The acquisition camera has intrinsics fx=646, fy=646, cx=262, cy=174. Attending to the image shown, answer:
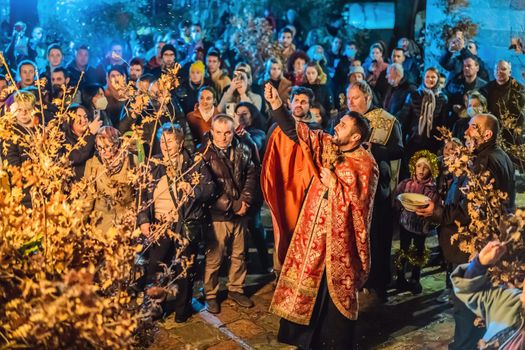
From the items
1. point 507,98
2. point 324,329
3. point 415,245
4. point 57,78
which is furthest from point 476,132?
point 57,78

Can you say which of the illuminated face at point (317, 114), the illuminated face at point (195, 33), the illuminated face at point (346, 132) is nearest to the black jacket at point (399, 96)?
the illuminated face at point (317, 114)

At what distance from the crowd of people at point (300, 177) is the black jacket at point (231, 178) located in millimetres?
13

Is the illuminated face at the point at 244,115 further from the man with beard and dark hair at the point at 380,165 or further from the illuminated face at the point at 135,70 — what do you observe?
the illuminated face at the point at 135,70

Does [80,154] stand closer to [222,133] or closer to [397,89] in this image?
[222,133]

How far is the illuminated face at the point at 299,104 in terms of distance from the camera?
20.7ft

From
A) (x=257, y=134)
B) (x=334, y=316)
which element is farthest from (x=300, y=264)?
(x=257, y=134)

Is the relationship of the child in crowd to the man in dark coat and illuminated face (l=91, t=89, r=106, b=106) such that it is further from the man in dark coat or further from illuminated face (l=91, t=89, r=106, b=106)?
illuminated face (l=91, t=89, r=106, b=106)

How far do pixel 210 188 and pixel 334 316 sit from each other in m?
1.73

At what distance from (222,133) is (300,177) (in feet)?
2.97

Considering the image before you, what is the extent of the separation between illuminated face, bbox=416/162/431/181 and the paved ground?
1.23m

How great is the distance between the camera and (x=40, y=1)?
14500 mm

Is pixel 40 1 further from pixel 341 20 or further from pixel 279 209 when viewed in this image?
pixel 279 209

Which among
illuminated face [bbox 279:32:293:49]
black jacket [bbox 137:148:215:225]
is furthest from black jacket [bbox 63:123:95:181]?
illuminated face [bbox 279:32:293:49]

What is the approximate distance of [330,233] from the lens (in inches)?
202
